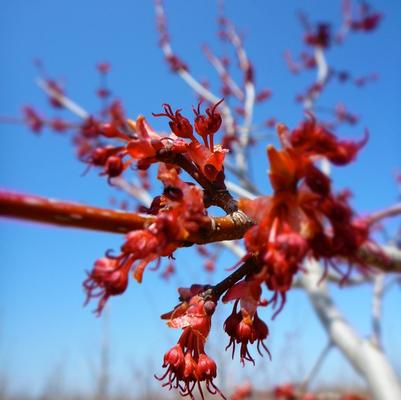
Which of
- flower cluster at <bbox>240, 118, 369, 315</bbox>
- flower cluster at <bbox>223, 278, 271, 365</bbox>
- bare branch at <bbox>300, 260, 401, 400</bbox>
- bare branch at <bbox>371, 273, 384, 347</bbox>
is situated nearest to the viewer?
flower cluster at <bbox>240, 118, 369, 315</bbox>

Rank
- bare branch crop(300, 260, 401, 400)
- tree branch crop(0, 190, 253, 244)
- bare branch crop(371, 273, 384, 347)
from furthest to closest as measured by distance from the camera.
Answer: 1. bare branch crop(371, 273, 384, 347)
2. bare branch crop(300, 260, 401, 400)
3. tree branch crop(0, 190, 253, 244)

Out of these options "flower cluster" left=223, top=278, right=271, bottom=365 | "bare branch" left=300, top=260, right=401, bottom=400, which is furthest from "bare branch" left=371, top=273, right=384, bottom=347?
"flower cluster" left=223, top=278, right=271, bottom=365

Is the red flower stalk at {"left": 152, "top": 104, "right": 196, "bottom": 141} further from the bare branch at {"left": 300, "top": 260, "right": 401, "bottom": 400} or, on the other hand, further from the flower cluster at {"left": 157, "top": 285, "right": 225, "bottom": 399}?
the bare branch at {"left": 300, "top": 260, "right": 401, "bottom": 400}

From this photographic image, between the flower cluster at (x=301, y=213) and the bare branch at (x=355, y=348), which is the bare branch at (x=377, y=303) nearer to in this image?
the bare branch at (x=355, y=348)

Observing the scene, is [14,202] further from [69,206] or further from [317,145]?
[317,145]

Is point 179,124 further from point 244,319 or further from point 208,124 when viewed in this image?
point 244,319

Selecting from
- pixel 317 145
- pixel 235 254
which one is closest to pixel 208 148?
pixel 317 145

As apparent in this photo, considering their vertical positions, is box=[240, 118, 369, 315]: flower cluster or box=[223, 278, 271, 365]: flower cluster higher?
box=[240, 118, 369, 315]: flower cluster

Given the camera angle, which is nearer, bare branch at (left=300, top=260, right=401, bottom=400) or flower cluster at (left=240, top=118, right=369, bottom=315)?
flower cluster at (left=240, top=118, right=369, bottom=315)

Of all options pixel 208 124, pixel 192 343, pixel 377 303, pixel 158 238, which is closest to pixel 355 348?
pixel 377 303
